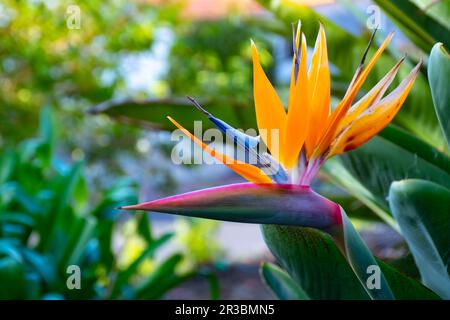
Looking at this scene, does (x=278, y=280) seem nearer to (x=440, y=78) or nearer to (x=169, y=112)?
(x=440, y=78)

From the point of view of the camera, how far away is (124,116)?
1.32m

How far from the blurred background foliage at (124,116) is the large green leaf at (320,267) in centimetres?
17

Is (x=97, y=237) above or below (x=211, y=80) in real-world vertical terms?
below

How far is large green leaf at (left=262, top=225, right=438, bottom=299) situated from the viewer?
67 centimetres

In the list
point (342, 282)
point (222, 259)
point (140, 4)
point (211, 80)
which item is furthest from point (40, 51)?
point (342, 282)

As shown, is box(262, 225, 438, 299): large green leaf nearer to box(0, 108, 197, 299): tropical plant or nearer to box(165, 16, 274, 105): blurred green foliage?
box(0, 108, 197, 299): tropical plant

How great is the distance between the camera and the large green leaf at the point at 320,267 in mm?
670

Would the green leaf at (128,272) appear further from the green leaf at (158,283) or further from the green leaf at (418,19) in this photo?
the green leaf at (418,19)

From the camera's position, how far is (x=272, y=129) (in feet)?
2.05

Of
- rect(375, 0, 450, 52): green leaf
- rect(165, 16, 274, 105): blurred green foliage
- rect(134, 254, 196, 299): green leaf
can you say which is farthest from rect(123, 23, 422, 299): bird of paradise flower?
rect(165, 16, 274, 105): blurred green foliage

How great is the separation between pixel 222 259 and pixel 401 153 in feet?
8.04

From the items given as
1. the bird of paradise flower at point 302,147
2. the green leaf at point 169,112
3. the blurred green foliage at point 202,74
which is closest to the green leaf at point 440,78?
the bird of paradise flower at point 302,147

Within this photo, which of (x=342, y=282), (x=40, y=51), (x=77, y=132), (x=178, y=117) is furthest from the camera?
(x=77, y=132)
